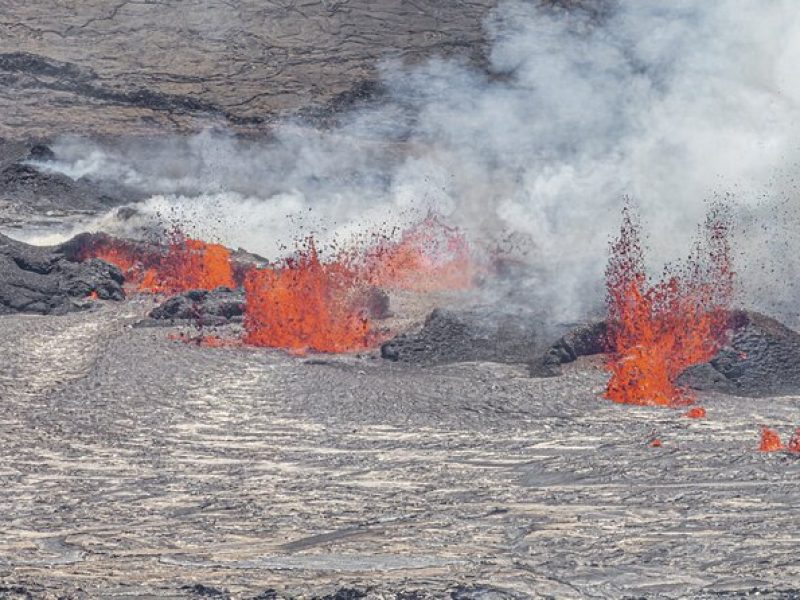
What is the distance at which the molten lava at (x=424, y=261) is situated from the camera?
20.8 metres

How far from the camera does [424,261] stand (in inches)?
895

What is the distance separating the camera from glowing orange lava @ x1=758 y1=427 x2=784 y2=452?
32.4ft

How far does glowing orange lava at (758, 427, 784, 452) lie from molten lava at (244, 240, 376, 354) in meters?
6.25

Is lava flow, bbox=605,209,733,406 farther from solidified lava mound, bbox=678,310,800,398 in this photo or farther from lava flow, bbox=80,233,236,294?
lava flow, bbox=80,233,236,294

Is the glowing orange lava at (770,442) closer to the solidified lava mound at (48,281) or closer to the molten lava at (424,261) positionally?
the molten lava at (424,261)

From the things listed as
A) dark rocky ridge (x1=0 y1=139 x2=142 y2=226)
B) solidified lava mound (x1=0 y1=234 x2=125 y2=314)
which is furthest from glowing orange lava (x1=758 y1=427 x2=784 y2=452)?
dark rocky ridge (x1=0 y1=139 x2=142 y2=226)

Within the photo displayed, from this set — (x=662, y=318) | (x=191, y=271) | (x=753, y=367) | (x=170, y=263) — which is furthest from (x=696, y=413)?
(x=170, y=263)

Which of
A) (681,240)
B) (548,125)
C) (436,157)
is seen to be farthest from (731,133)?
(436,157)

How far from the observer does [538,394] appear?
498 inches

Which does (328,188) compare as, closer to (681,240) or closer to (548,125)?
(548,125)

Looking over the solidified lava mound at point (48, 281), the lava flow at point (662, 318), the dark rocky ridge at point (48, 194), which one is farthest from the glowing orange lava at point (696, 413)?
the dark rocky ridge at point (48, 194)

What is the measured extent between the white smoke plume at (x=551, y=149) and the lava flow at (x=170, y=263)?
12.5 ft

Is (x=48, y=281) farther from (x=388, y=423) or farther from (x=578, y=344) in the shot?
(x=388, y=423)

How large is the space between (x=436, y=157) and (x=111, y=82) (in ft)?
35.3
